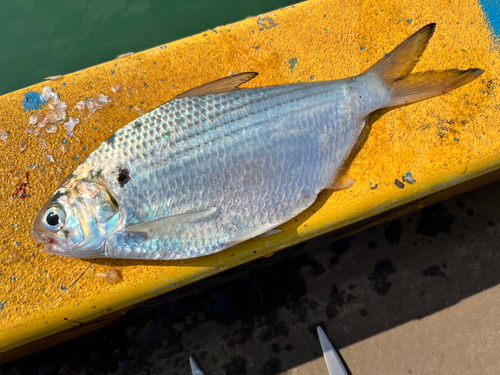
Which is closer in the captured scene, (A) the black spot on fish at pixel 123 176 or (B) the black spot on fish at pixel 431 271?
(A) the black spot on fish at pixel 123 176

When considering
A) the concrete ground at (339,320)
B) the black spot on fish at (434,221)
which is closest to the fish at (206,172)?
the concrete ground at (339,320)

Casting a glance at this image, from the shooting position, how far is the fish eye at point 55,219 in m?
1.52

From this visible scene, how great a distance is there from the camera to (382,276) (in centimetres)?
241

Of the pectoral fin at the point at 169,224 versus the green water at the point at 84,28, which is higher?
the green water at the point at 84,28

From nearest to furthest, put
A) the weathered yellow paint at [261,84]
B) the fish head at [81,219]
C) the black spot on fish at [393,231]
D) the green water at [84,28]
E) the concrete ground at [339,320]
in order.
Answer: the fish head at [81,219] → the weathered yellow paint at [261,84] → the concrete ground at [339,320] → the black spot on fish at [393,231] → the green water at [84,28]

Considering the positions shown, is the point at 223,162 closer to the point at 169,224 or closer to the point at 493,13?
the point at 169,224

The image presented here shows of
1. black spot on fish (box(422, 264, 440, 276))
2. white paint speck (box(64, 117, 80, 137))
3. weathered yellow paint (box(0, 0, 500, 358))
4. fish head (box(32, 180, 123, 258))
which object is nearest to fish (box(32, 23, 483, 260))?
fish head (box(32, 180, 123, 258))

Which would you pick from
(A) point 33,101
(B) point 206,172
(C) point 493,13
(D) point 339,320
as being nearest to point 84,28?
(A) point 33,101

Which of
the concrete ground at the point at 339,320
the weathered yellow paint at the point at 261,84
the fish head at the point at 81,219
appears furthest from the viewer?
→ the concrete ground at the point at 339,320

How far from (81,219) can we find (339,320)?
6.22 feet

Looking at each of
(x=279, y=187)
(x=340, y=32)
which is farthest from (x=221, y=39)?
(x=279, y=187)

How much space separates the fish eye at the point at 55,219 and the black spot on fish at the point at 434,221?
7.79 ft

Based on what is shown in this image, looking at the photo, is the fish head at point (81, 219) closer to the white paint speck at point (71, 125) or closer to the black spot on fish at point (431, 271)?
the white paint speck at point (71, 125)

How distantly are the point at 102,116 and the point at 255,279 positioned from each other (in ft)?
4.95
